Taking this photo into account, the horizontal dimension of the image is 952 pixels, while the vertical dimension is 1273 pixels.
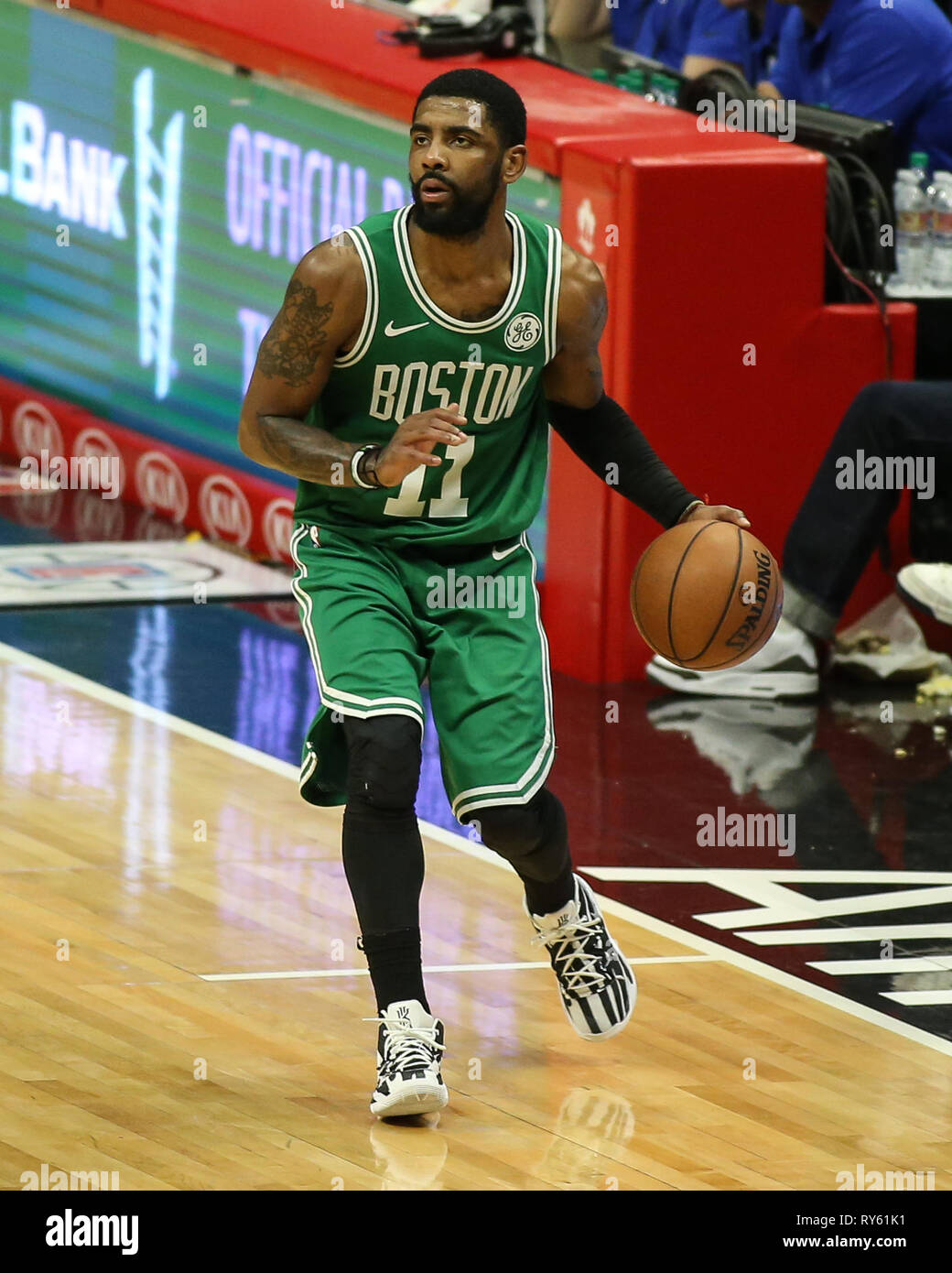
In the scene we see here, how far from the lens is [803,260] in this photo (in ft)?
26.3

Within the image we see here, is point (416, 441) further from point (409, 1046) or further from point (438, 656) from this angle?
point (409, 1046)


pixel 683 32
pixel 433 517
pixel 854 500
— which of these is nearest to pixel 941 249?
pixel 854 500

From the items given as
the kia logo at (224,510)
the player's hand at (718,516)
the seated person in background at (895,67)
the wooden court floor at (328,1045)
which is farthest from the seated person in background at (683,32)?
the player's hand at (718,516)

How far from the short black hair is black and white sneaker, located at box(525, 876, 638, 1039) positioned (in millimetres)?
1403

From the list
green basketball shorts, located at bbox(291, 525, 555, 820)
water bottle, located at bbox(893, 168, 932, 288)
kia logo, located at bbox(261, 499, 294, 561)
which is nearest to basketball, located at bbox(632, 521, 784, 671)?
green basketball shorts, located at bbox(291, 525, 555, 820)

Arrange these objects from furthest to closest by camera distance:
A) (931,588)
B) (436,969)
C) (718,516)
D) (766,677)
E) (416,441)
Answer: (766,677) < (931,588) < (436,969) < (718,516) < (416,441)

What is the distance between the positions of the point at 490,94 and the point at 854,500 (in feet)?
11.7

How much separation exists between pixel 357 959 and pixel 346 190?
4.03 meters

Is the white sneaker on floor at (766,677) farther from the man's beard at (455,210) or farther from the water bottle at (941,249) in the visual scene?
the man's beard at (455,210)

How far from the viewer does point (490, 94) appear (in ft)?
15.0

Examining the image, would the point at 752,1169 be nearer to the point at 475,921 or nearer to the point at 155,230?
the point at 475,921

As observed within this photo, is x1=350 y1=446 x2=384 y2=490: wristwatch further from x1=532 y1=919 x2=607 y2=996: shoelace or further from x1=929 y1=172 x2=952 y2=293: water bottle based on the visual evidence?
x1=929 y1=172 x2=952 y2=293: water bottle

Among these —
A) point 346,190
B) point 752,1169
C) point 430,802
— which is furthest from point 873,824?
point 346,190

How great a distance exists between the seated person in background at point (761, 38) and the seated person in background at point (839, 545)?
3268mm
